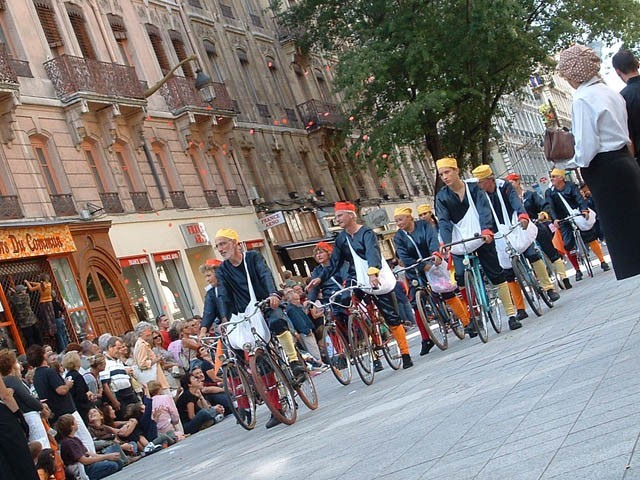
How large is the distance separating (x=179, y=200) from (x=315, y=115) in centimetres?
1532

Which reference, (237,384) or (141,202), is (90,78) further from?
(237,384)

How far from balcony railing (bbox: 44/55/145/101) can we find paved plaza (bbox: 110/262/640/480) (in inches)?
654

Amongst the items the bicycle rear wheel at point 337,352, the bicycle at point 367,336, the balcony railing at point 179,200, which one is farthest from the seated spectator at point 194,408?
the balcony railing at point 179,200

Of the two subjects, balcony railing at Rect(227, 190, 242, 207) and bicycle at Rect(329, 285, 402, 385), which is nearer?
bicycle at Rect(329, 285, 402, 385)

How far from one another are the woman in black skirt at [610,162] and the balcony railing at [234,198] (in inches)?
1236

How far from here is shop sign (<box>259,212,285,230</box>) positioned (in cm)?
3934

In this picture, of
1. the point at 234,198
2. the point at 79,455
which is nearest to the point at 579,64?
the point at 79,455

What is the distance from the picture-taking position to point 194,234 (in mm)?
35469

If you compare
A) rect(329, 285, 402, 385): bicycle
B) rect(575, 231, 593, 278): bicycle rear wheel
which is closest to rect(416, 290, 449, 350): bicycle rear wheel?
rect(329, 285, 402, 385): bicycle

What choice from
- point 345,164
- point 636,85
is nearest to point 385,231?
point 345,164

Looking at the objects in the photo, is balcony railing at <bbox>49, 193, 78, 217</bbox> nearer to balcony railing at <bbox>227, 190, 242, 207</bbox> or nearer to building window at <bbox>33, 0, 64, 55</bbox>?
building window at <bbox>33, 0, 64, 55</bbox>

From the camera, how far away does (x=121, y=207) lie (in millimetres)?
31828

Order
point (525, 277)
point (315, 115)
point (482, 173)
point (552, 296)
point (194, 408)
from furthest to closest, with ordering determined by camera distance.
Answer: point (315, 115), point (194, 408), point (552, 296), point (482, 173), point (525, 277)

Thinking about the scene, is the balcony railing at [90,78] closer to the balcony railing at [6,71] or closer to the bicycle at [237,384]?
the balcony railing at [6,71]
